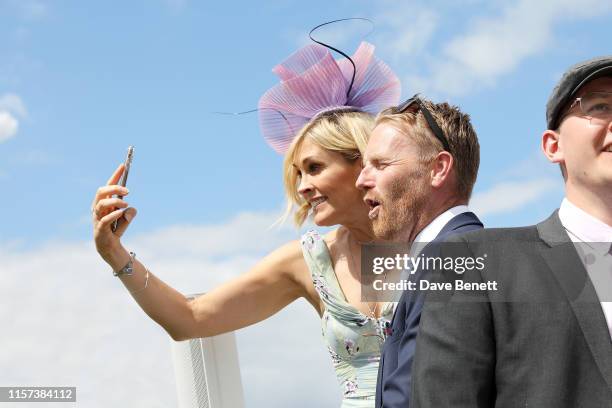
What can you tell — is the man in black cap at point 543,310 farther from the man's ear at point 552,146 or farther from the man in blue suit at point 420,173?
the man in blue suit at point 420,173

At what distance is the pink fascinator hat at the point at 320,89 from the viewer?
5.38 meters

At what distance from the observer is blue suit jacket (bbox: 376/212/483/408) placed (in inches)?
111

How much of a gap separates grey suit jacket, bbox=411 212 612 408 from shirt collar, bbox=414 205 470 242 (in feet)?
1.85

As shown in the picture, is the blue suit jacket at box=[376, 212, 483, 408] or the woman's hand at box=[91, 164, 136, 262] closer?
the blue suit jacket at box=[376, 212, 483, 408]

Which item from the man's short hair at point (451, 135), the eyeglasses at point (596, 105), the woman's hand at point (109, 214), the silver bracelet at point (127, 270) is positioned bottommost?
the eyeglasses at point (596, 105)

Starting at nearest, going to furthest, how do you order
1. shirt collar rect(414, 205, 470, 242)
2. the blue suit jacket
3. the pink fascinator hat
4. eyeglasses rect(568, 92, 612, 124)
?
eyeglasses rect(568, 92, 612, 124)
the blue suit jacket
shirt collar rect(414, 205, 470, 242)
the pink fascinator hat

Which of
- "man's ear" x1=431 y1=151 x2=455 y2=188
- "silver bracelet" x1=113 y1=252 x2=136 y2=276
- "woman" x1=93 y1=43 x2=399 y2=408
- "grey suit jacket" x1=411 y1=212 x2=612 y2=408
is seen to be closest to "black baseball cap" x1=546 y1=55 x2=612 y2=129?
"grey suit jacket" x1=411 y1=212 x2=612 y2=408

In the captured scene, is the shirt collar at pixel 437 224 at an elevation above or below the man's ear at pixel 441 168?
below

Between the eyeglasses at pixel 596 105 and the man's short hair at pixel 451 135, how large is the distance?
0.70m

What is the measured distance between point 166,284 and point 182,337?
0.32 m

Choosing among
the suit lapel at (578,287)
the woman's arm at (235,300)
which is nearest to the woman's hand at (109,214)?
the woman's arm at (235,300)

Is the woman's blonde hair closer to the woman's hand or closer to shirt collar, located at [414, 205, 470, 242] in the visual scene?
the woman's hand

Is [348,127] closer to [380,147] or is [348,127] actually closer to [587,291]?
[380,147]

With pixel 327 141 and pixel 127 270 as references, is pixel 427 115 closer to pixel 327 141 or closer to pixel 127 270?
pixel 327 141
